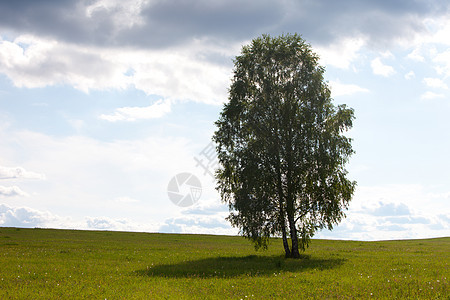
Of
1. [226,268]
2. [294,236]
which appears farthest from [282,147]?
[226,268]

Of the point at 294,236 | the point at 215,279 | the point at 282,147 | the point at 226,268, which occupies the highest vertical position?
the point at 282,147

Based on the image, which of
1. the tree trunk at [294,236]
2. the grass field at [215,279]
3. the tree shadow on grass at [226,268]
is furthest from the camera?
the tree trunk at [294,236]

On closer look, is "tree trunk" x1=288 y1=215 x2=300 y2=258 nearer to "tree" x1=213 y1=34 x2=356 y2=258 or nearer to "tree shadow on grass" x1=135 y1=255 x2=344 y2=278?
"tree" x1=213 y1=34 x2=356 y2=258

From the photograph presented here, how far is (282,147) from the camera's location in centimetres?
3100

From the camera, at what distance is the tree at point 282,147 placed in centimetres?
3006

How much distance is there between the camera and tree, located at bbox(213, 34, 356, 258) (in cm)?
3006

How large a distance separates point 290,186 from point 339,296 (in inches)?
605

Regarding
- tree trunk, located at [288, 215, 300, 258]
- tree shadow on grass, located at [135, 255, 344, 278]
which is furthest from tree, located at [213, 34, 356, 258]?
tree shadow on grass, located at [135, 255, 344, 278]

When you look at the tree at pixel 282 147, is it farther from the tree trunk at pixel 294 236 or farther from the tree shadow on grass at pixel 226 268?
the tree shadow on grass at pixel 226 268

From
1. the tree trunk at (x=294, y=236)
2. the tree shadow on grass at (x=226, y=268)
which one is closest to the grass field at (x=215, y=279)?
the tree shadow on grass at (x=226, y=268)

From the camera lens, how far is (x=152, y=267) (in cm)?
2377

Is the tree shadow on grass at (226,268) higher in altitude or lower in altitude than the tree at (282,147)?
lower

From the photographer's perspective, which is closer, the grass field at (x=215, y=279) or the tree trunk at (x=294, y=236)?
the grass field at (x=215, y=279)

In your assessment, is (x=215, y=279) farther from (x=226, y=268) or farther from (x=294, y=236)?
(x=294, y=236)
